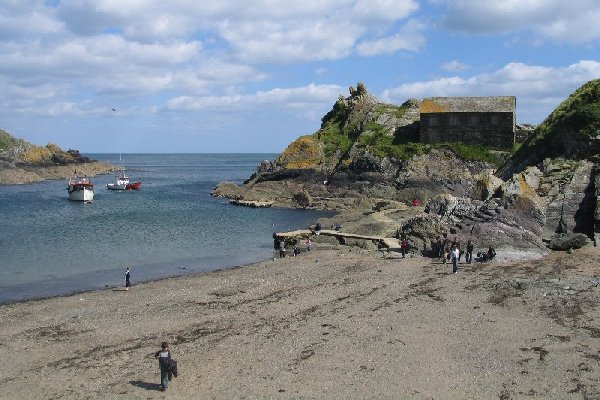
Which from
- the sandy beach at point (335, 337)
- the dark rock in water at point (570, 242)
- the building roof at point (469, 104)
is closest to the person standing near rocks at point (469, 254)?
the sandy beach at point (335, 337)

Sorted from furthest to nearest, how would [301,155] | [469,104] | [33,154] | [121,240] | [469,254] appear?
[33,154] → [301,155] → [469,104] → [121,240] → [469,254]

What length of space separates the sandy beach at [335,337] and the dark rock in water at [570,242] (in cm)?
73

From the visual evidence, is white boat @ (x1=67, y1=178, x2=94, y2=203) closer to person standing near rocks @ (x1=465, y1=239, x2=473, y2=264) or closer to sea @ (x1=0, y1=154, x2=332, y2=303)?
sea @ (x1=0, y1=154, x2=332, y2=303)

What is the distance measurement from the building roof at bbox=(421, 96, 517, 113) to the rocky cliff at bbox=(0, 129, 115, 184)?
9351 cm

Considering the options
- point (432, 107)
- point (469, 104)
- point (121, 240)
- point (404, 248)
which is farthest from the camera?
point (432, 107)

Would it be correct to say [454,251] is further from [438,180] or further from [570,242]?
[438,180]

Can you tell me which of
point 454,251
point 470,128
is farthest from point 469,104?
point 454,251

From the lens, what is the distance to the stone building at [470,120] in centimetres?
7888

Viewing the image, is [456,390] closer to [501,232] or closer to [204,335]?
[204,335]

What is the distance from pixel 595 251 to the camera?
3000 cm

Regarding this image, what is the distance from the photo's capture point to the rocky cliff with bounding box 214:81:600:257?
34688mm

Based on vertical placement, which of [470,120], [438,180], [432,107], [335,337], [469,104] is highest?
[469,104]

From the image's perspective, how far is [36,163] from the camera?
14850 cm

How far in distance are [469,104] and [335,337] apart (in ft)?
218
